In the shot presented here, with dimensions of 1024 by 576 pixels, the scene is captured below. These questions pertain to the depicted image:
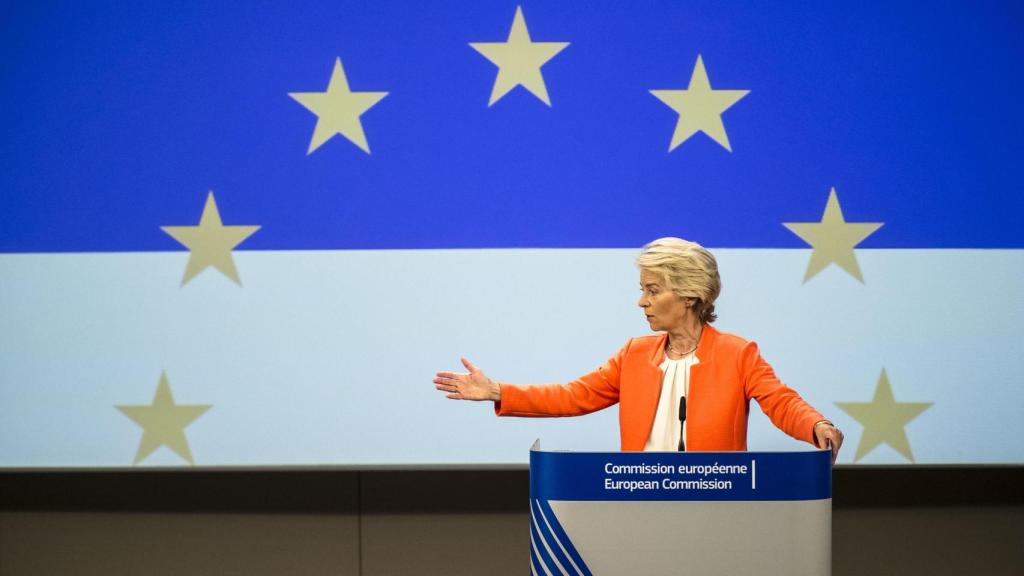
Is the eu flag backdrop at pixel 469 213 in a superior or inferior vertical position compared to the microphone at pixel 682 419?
superior

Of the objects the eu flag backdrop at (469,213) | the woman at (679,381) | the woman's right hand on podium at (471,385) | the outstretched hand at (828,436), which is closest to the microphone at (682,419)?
the woman at (679,381)

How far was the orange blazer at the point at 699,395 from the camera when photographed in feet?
7.98

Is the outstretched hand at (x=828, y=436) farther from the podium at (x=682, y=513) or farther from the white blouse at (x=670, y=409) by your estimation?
the white blouse at (x=670, y=409)

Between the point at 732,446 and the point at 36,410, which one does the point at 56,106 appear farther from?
the point at 732,446

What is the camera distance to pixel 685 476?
1995 millimetres

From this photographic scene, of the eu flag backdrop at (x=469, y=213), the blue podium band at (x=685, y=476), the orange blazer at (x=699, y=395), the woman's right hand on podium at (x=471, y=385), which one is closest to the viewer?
the blue podium band at (x=685, y=476)

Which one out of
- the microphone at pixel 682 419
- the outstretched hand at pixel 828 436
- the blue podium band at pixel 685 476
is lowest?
the blue podium band at pixel 685 476

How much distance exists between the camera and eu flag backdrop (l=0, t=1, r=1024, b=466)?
3.44 metres

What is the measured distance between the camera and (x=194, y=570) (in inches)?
144

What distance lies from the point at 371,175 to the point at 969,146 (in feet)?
6.62

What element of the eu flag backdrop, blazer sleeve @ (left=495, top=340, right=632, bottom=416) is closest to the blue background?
the eu flag backdrop

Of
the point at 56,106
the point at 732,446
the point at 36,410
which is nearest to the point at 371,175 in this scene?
the point at 56,106

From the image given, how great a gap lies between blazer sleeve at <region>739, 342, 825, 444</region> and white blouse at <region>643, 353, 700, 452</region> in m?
0.13

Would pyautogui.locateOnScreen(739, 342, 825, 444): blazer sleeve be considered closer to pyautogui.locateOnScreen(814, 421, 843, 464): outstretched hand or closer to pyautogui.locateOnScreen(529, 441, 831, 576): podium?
pyautogui.locateOnScreen(814, 421, 843, 464): outstretched hand
